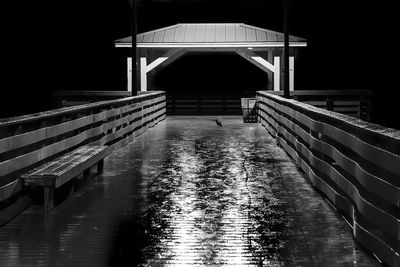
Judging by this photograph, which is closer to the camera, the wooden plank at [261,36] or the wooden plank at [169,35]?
the wooden plank at [261,36]

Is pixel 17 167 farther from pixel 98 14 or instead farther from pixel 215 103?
pixel 98 14

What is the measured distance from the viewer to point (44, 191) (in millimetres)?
7867

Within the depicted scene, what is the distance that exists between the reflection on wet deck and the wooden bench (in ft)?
0.83

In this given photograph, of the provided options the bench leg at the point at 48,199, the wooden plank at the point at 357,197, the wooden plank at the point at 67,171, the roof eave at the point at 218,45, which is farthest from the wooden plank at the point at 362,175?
the roof eave at the point at 218,45

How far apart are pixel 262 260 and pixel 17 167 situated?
10.2 ft

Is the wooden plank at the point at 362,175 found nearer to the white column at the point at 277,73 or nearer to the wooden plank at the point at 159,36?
the white column at the point at 277,73

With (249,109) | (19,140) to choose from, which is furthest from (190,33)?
(19,140)

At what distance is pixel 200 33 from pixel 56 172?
21.3 metres

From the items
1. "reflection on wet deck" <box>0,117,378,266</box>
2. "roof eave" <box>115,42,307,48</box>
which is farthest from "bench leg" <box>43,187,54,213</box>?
"roof eave" <box>115,42,307,48</box>

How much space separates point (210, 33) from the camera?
2862cm

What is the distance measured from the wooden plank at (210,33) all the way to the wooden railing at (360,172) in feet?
50.4

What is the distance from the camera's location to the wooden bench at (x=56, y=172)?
750cm

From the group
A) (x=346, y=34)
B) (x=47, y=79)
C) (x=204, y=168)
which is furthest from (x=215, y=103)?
(x=346, y=34)

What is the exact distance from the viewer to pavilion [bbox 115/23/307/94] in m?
27.3
